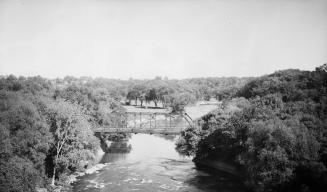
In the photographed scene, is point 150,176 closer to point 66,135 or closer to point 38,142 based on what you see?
point 66,135

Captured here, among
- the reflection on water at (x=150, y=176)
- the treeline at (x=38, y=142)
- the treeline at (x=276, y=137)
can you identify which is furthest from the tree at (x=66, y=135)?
the treeline at (x=276, y=137)

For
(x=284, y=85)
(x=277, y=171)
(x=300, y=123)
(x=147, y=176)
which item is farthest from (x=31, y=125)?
(x=284, y=85)

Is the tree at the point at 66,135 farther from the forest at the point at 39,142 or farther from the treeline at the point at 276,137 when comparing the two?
the treeline at the point at 276,137

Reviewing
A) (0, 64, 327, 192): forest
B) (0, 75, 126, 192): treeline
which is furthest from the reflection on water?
(0, 75, 126, 192): treeline

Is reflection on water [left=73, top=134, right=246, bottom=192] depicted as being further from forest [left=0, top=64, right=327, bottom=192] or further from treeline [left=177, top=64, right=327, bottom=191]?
treeline [left=177, top=64, right=327, bottom=191]

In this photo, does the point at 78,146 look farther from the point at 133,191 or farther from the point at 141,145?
the point at 141,145
